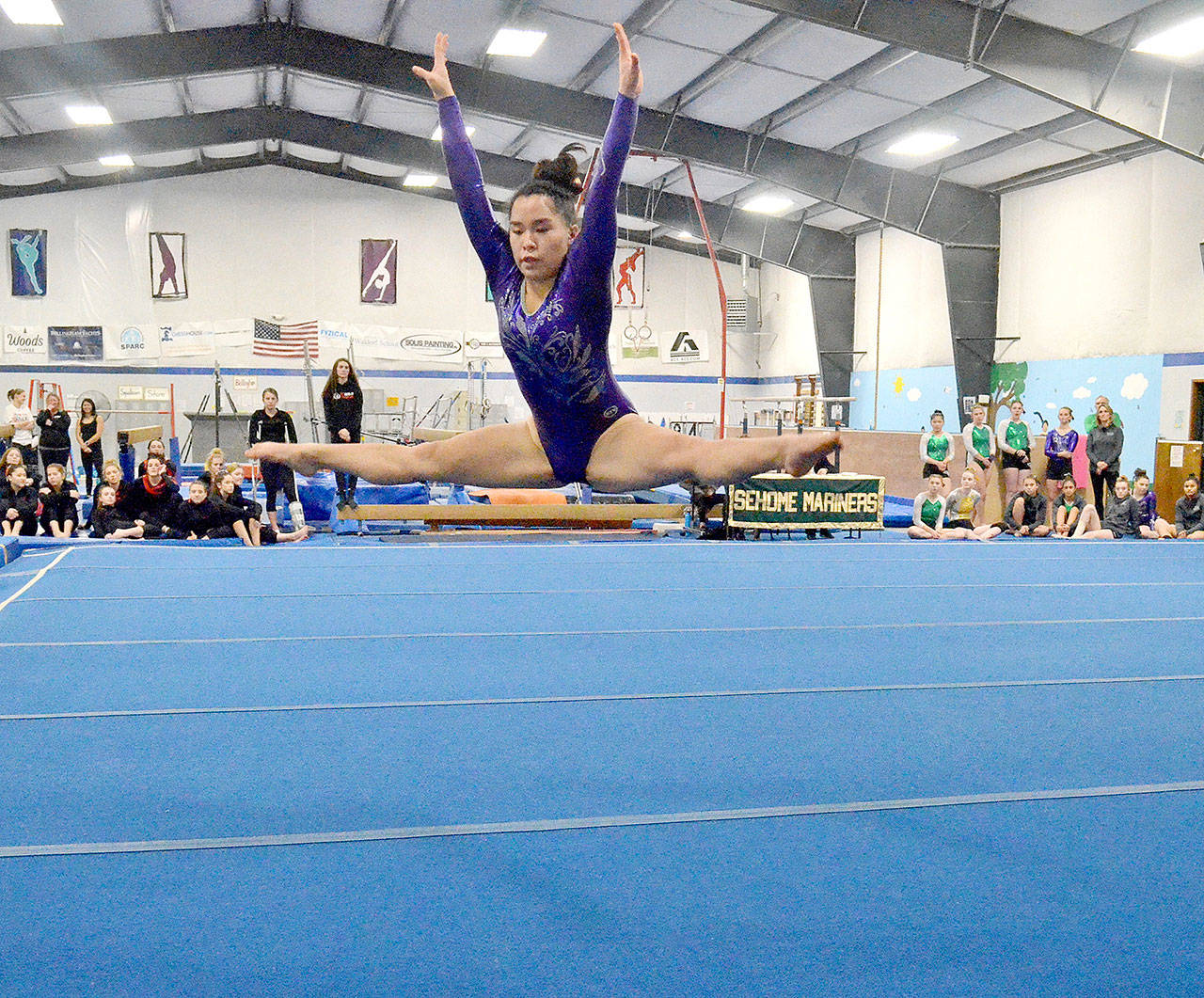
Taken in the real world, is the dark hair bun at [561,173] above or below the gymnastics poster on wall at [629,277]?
below

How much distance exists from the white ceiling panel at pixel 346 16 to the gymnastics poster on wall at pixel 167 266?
6.24 meters

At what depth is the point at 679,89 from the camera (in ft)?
37.1

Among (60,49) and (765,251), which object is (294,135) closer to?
(60,49)

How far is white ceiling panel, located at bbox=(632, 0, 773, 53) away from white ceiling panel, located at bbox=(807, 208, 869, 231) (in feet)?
19.2

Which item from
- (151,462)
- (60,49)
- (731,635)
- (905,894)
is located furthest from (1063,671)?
(60,49)

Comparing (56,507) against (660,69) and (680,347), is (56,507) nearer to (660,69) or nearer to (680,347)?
(660,69)

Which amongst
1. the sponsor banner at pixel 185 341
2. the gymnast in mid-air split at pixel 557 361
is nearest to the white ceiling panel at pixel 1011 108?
the gymnast in mid-air split at pixel 557 361

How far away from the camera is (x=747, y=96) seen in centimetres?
1118

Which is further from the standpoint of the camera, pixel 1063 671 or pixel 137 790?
pixel 1063 671

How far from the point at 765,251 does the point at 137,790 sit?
14715mm

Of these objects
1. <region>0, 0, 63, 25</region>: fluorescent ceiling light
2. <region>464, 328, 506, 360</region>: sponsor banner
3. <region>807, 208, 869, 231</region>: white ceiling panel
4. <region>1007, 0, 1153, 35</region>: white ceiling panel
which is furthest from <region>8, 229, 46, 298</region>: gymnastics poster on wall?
<region>1007, 0, 1153, 35</region>: white ceiling panel

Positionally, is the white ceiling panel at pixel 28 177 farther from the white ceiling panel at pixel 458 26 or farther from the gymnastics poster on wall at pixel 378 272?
the white ceiling panel at pixel 458 26

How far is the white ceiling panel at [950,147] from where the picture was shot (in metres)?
11.2

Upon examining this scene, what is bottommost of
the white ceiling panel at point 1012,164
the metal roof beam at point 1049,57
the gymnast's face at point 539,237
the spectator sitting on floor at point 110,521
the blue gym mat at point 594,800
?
the blue gym mat at point 594,800
